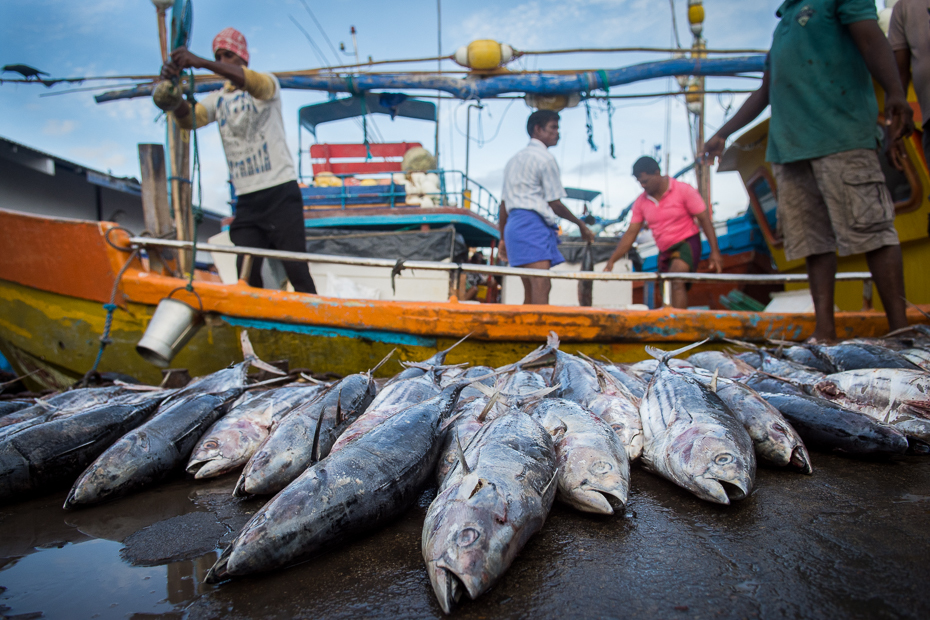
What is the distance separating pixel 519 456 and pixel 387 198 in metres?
8.42

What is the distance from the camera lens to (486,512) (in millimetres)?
1178

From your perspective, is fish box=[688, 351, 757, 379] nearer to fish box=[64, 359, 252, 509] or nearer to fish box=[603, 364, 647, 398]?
fish box=[603, 364, 647, 398]

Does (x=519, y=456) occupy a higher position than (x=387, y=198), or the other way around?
(x=387, y=198)

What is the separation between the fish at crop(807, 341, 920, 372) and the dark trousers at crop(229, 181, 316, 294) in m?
4.04

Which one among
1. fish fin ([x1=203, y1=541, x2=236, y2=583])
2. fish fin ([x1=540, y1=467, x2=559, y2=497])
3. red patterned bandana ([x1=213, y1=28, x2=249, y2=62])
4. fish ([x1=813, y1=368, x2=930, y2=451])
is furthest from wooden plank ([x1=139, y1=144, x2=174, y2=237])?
fish ([x1=813, y1=368, x2=930, y2=451])

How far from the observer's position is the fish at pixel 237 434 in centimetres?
200

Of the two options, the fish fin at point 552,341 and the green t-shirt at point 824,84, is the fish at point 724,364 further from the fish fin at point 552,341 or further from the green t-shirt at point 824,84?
the green t-shirt at point 824,84

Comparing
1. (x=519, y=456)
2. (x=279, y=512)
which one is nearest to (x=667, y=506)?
(x=519, y=456)

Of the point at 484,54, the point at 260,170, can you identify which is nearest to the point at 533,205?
the point at 260,170

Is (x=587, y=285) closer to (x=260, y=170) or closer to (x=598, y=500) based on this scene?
(x=260, y=170)

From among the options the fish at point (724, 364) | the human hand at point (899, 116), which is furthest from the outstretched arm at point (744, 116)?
the fish at point (724, 364)

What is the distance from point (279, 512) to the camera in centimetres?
→ 127

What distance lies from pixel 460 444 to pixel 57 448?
1.74 meters

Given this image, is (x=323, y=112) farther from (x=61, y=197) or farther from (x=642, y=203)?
(x=61, y=197)
